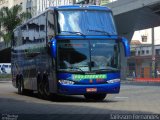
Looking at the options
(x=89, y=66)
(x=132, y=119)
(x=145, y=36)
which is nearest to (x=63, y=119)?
(x=132, y=119)

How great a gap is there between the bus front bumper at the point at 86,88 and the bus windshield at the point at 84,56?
62 centimetres

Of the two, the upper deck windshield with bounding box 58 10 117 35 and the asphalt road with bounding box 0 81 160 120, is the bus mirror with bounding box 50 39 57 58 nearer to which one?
the upper deck windshield with bounding box 58 10 117 35

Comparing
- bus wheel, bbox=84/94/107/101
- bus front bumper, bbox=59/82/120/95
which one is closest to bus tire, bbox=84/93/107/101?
bus wheel, bbox=84/94/107/101

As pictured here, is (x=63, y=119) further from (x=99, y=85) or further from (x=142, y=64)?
(x=142, y=64)

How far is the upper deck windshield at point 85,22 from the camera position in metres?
20.7

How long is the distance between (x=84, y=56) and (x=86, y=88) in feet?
4.14

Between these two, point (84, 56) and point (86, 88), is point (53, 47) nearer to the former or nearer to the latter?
point (84, 56)

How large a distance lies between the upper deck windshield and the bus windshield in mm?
403

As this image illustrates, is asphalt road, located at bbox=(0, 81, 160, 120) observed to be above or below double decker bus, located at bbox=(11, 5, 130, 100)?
below

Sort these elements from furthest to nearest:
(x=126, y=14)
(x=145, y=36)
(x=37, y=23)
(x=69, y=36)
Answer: (x=145, y=36), (x=126, y=14), (x=37, y=23), (x=69, y=36)

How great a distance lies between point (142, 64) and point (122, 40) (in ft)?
173

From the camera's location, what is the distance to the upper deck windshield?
20.7 metres

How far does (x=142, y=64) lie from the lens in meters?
73.2

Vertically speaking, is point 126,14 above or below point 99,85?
above
